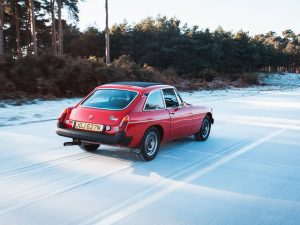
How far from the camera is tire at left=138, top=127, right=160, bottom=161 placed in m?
7.12

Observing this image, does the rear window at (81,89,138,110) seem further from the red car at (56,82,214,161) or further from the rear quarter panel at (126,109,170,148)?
the rear quarter panel at (126,109,170,148)

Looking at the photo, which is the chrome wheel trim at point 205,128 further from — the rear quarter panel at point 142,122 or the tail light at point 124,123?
the tail light at point 124,123

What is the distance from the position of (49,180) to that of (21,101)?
11.5 metres

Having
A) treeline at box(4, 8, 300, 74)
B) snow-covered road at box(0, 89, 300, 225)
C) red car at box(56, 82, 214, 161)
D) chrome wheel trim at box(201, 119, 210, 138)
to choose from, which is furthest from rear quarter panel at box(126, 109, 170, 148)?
treeline at box(4, 8, 300, 74)

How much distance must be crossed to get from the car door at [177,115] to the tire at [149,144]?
607mm

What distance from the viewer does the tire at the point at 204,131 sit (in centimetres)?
948

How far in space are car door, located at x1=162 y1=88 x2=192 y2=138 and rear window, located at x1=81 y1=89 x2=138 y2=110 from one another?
995 millimetres

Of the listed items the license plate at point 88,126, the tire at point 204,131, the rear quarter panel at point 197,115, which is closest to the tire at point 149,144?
the license plate at point 88,126

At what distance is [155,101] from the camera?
773 cm

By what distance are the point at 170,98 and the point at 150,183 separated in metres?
2.81

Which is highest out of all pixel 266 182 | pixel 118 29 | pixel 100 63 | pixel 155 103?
pixel 118 29

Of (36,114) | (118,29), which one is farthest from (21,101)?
(118,29)

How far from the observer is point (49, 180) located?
5730 millimetres

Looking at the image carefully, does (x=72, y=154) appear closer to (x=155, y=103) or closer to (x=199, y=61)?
(x=155, y=103)
